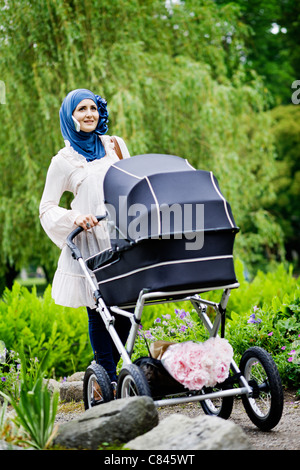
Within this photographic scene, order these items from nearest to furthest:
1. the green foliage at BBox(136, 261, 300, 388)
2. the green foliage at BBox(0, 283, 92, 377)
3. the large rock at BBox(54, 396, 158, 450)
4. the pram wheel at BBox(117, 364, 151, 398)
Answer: the large rock at BBox(54, 396, 158, 450) < the pram wheel at BBox(117, 364, 151, 398) < the green foliage at BBox(136, 261, 300, 388) < the green foliage at BBox(0, 283, 92, 377)

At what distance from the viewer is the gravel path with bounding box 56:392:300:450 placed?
2.94m

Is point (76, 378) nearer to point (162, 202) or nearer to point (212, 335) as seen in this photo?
point (212, 335)

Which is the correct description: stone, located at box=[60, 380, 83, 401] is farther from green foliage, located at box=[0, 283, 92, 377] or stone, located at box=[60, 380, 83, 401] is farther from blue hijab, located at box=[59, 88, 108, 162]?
blue hijab, located at box=[59, 88, 108, 162]

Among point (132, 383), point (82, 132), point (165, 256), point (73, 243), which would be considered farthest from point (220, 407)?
point (82, 132)

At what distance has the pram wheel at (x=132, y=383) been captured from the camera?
2.76m

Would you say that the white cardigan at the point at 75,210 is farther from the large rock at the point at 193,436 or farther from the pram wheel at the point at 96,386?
the large rock at the point at 193,436

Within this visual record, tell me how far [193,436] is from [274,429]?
98cm

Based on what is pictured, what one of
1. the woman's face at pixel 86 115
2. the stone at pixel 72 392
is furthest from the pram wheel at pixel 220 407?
the woman's face at pixel 86 115

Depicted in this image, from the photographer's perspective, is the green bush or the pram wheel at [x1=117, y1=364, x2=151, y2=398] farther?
the green bush

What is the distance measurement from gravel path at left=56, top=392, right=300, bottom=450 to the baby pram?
0.09 metres

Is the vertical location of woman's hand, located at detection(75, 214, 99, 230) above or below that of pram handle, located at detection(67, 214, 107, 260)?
above

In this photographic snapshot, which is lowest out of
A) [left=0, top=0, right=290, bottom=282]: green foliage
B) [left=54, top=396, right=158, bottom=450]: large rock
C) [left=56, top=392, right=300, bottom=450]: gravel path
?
[left=56, top=392, right=300, bottom=450]: gravel path

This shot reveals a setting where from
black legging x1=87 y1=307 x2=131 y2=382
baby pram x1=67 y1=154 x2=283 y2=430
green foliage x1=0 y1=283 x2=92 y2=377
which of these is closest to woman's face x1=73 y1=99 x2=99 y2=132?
baby pram x1=67 y1=154 x2=283 y2=430
